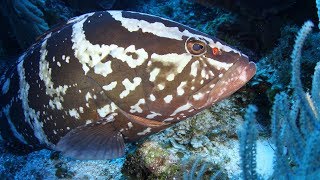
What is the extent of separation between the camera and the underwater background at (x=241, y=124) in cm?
192

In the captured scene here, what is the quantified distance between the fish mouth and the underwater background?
1.43 feet

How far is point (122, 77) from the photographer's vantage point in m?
2.64

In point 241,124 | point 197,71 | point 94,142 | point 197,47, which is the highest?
point 197,47

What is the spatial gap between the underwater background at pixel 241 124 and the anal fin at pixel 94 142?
0.60 metres

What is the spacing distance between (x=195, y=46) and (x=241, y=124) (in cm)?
149

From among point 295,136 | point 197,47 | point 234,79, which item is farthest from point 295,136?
point 197,47

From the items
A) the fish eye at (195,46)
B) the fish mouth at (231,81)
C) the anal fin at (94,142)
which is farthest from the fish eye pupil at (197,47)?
the anal fin at (94,142)

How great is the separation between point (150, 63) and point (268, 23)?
276 centimetres

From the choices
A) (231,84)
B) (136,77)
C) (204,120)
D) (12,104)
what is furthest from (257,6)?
(12,104)

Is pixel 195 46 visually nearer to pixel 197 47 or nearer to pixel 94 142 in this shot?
pixel 197 47

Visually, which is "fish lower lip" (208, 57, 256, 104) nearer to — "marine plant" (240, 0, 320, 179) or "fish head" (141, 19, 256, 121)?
"fish head" (141, 19, 256, 121)

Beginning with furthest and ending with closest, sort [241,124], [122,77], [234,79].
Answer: [241,124] < [122,77] < [234,79]

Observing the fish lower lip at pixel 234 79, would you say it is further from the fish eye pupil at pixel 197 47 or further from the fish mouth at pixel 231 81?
the fish eye pupil at pixel 197 47

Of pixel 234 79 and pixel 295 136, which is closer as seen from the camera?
pixel 295 136
